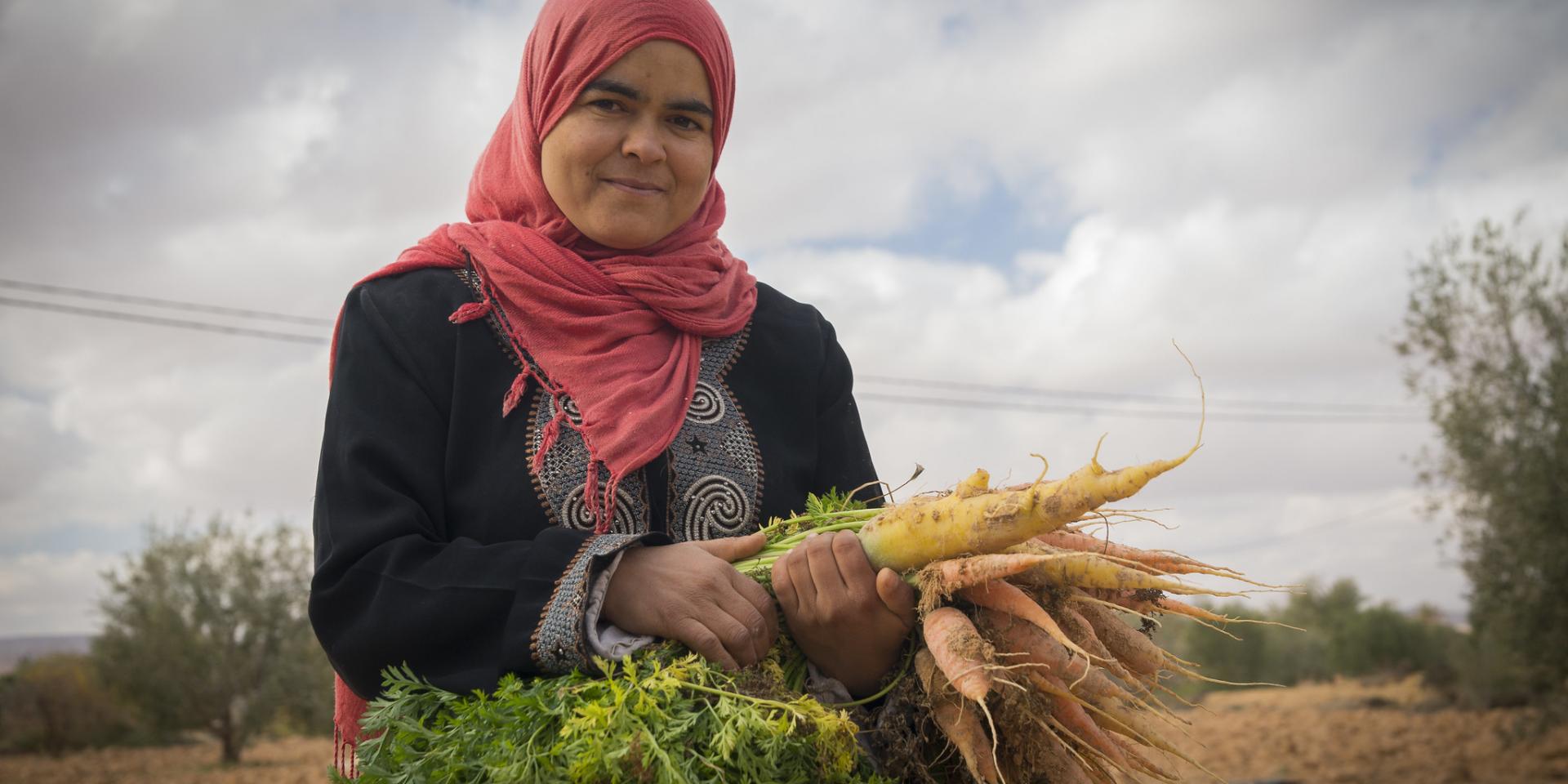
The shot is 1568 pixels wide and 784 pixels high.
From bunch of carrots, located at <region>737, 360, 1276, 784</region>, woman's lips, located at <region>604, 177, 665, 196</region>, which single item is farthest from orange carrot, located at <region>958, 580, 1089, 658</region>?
woman's lips, located at <region>604, 177, 665, 196</region>

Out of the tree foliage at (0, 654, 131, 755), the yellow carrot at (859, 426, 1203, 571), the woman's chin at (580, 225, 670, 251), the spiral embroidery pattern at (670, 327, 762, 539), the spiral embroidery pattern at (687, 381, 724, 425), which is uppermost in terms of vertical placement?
the woman's chin at (580, 225, 670, 251)

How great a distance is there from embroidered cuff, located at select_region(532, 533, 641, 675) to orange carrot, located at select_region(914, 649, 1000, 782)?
668 mm

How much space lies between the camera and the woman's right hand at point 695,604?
2082 millimetres

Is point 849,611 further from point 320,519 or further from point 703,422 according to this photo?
point 320,519

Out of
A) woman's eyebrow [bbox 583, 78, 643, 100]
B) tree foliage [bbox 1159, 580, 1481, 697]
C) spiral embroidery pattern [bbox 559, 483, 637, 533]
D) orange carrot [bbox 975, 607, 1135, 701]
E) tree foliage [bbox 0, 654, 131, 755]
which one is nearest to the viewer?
orange carrot [bbox 975, 607, 1135, 701]

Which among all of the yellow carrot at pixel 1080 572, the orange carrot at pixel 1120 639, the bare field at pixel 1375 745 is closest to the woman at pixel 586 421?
the yellow carrot at pixel 1080 572

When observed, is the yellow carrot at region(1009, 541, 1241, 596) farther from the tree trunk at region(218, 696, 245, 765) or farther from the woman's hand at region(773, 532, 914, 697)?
the tree trunk at region(218, 696, 245, 765)

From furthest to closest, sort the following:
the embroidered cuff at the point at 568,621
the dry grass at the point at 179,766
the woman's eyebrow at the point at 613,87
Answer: the dry grass at the point at 179,766 < the woman's eyebrow at the point at 613,87 < the embroidered cuff at the point at 568,621

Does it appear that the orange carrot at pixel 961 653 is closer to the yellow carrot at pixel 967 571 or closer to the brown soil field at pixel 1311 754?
the yellow carrot at pixel 967 571

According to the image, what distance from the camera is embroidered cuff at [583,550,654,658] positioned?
83.2 inches

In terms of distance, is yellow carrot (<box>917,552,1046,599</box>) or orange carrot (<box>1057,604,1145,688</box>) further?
orange carrot (<box>1057,604,1145,688</box>)

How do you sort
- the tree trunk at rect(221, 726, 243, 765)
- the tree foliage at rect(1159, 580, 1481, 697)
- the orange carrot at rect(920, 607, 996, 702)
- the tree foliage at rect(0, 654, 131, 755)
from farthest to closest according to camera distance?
the tree foliage at rect(1159, 580, 1481, 697), the tree foliage at rect(0, 654, 131, 755), the tree trunk at rect(221, 726, 243, 765), the orange carrot at rect(920, 607, 996, 702)

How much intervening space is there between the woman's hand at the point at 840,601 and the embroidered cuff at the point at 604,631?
31 cm

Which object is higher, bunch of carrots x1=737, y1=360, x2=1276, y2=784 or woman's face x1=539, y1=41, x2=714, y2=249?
woman's face x1=539, y1=41, x2=714, y2=249
